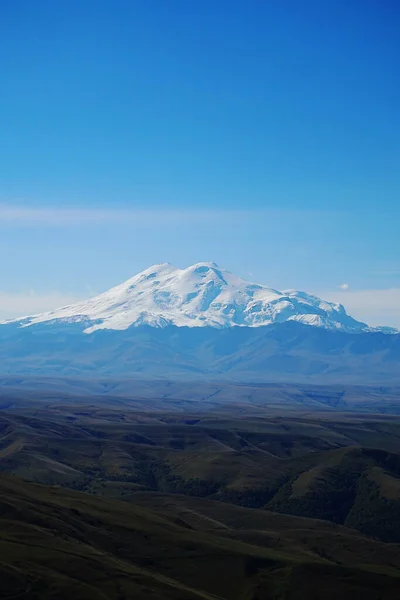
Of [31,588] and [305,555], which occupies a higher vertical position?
[31,588]

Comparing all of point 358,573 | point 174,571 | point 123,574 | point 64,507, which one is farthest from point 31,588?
point 358,573

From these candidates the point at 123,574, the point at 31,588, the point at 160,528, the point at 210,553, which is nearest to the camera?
the point at 31,588

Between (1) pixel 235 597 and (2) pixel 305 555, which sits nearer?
(1) pixel 235 597

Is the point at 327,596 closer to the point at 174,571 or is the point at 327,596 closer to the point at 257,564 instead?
the point at 257,564

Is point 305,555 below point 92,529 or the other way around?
below

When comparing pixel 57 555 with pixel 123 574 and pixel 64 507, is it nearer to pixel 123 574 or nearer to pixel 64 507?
pixel 123 574

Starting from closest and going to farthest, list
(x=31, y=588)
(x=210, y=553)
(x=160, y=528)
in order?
(x=31, y=588) → (x=210, y=553) → (x=160, y=528)

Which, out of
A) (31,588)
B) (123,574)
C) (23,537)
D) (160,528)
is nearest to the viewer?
(31,588)

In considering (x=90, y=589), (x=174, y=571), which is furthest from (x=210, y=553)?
(x=90, y=589)

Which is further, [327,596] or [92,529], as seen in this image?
[92,529]
